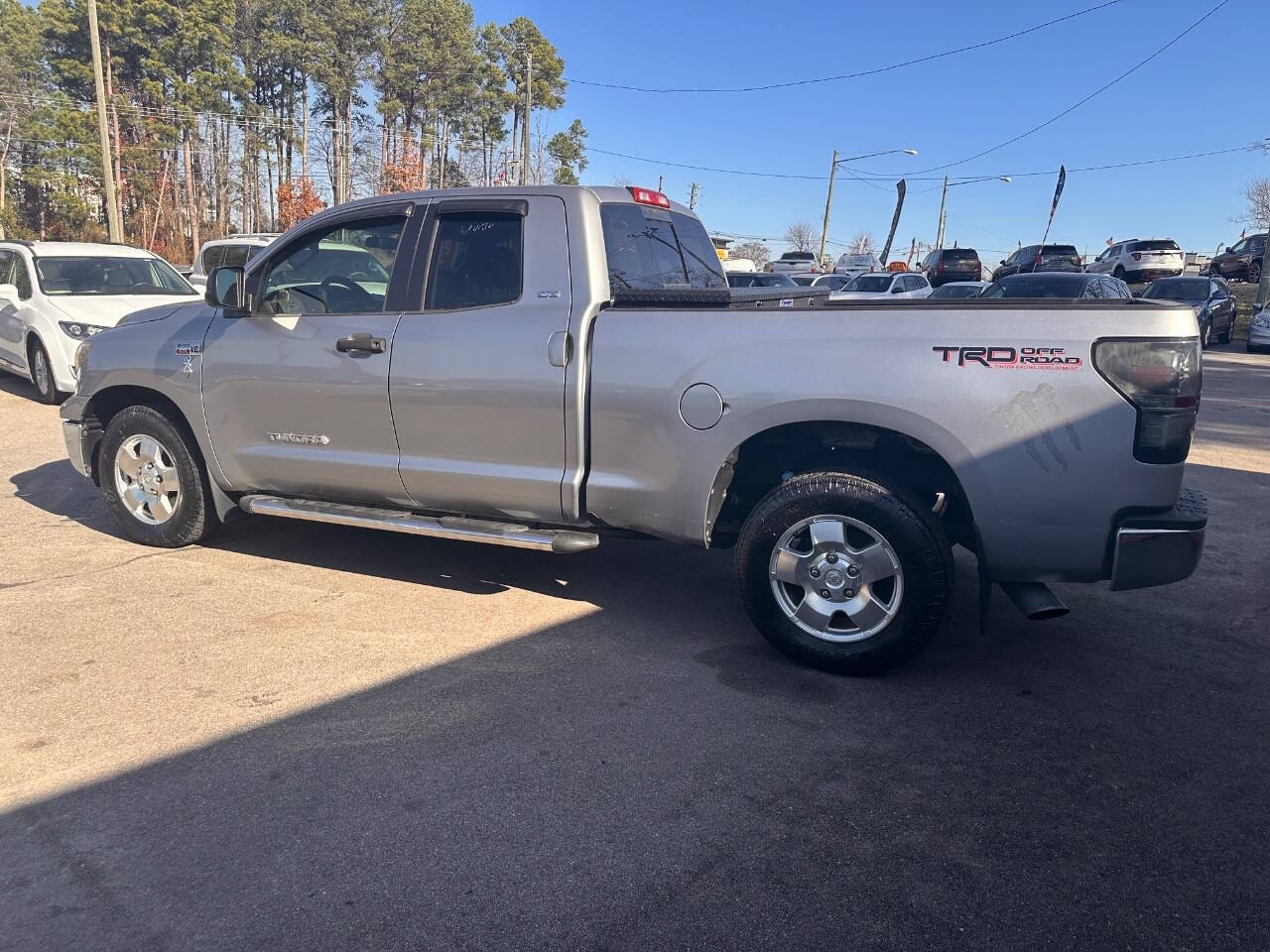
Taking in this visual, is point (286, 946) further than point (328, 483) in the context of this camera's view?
No

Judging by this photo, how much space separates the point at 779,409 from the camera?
3.96 meters

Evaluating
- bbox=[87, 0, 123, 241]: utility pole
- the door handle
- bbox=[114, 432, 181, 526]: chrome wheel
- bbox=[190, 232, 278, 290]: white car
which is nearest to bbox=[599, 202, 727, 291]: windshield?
the door handle

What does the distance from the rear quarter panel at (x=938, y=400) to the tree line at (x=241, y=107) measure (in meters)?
37.7

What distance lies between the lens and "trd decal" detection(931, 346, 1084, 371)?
3.55 meters

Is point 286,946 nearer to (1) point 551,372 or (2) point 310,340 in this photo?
(1) point 551,372

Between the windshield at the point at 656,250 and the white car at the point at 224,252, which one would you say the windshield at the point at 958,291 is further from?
the windshield at the point at 656,250

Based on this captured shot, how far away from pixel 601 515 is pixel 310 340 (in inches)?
73.3

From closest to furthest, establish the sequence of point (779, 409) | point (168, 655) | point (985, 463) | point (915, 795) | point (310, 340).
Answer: point (915, 795) → point (985, 463) → point (779, 409) → point (168, 655) → point (310, 340)

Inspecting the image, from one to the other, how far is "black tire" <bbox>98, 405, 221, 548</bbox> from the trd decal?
421 centimetres

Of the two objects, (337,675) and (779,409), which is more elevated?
(779,409)

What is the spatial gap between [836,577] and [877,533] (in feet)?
0.90

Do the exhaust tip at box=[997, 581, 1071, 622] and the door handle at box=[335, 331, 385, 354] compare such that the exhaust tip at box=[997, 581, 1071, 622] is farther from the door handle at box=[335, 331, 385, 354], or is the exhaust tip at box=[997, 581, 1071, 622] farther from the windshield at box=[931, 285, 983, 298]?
the windshield at box=[931, 285, 983, 298]

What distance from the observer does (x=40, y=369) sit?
11.2m

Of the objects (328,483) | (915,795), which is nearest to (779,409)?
(915,795)
